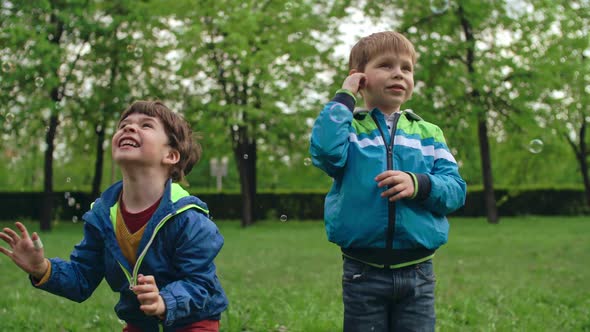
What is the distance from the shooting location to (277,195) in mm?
33719

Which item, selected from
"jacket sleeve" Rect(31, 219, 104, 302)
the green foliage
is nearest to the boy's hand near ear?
"jacket sleeve" Rect(31, 219, 104, 302)

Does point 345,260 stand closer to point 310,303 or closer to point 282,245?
point 310,303

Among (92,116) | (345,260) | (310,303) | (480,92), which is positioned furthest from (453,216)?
(345,260)

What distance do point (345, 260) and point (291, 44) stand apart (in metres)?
22.1

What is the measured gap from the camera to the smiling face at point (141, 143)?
2.88 metres

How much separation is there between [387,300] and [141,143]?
4.56 ft

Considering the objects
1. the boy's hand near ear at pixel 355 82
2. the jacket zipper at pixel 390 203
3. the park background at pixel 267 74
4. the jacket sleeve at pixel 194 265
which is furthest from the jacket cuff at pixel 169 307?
the park background at pixel 267 74

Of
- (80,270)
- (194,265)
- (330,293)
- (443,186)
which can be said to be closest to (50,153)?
(330,293)

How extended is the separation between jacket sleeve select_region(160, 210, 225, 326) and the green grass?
224 centimetres

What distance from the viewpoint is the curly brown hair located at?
3.05m

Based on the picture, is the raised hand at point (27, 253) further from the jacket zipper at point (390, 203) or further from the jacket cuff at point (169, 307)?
the jacket zipper at point (390, 203)

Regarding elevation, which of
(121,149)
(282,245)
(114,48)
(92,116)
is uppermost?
(114,48)

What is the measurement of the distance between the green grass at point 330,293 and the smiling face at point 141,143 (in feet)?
7.71

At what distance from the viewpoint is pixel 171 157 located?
10.1ft
